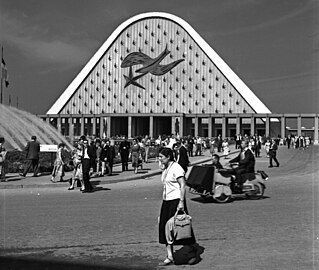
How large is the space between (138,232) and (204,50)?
77.2m

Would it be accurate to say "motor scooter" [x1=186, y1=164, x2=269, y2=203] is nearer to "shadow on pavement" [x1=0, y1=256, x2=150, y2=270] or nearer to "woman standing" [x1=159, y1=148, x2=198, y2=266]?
"woman standing" [x1=159, y1=148, x2=198, y2=266]

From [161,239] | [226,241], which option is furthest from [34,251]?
[226,241]

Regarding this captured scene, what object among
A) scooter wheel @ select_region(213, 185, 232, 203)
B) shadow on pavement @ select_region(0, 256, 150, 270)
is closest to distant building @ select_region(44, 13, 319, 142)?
scooter wheel @ select_region(213, 185, 232, 203)

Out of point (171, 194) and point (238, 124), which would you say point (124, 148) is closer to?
point (171, 194)

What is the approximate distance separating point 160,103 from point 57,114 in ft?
60.9

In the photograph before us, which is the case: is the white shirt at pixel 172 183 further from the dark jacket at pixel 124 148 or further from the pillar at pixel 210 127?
the pillar at pixel 210 127

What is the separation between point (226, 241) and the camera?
288 inches

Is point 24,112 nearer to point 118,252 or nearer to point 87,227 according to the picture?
point 87,227

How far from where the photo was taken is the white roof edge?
81.9 m

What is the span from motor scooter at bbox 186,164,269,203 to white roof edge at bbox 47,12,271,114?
2694 inches

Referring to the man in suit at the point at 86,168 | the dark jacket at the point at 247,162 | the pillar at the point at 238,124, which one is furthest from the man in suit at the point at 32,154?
the pillar at the point at 238,124

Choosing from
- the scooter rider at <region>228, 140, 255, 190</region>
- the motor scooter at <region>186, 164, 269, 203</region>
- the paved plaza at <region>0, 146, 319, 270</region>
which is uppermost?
the scooter rider at <region>228, 140, 255, 190</region>

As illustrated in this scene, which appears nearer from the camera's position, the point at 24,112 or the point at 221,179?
the point at 221,179

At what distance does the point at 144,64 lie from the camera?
281 ft
